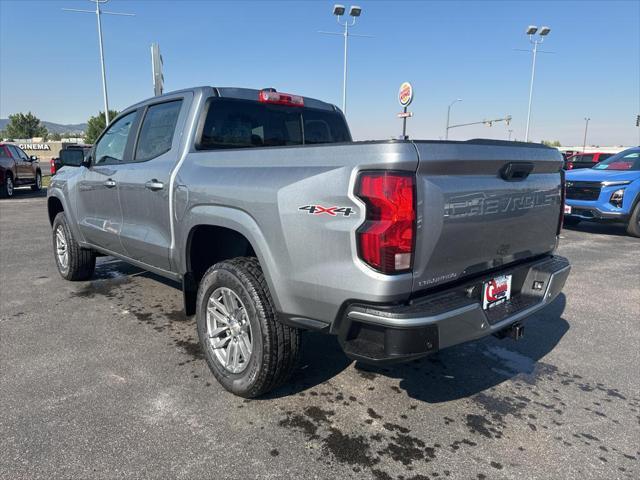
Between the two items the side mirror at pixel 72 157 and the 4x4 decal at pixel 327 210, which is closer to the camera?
the 4x4 decal at pixel 327 210

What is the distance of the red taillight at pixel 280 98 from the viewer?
349 cm

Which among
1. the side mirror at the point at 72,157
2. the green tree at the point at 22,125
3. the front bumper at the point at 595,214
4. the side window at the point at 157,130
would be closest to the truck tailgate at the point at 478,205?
the side window at the point at 157,130

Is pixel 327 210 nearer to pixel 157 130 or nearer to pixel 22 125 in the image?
pixel 157 130

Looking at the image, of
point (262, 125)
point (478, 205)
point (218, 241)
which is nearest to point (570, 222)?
point (262, 125)

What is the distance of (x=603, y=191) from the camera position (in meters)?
8.58

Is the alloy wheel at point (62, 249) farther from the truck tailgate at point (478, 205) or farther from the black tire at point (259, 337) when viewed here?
the truck tailgate at point (478, 205)

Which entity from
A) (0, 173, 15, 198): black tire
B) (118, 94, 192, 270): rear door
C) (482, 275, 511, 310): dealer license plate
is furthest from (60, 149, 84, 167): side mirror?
(0, 173, 15, 198): black tire

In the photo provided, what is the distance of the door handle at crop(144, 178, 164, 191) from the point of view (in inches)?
132

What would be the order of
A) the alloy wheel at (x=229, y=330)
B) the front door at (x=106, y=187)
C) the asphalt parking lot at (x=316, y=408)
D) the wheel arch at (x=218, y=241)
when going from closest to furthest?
the asphalt parking lot at (x=316, y=408) < the wheel arch at (x=218, y=241) < the alloy wheel at (x=229, y=330) < the front door at (x=106, y=187)

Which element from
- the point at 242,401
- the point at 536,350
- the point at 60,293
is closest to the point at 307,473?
the point at 242,401

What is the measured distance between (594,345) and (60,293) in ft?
17.2

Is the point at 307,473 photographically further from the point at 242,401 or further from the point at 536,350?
the point at 536,350

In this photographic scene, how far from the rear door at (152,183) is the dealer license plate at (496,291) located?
2226 millimetres

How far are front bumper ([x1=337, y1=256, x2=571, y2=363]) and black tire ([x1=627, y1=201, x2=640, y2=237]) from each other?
26.5 feet
